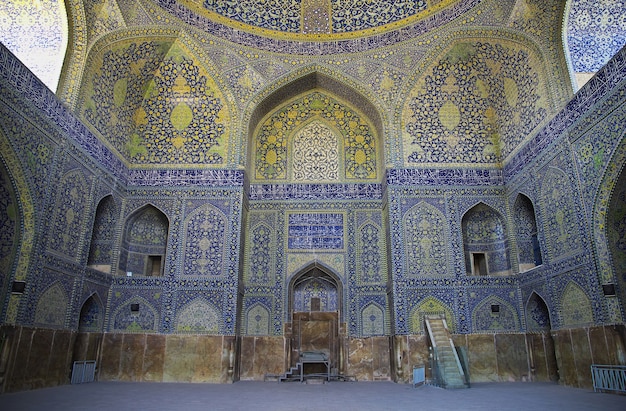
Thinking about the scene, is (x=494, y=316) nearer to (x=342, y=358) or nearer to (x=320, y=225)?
(x=342, y=358)

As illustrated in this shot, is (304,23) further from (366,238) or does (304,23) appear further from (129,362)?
(129,362)

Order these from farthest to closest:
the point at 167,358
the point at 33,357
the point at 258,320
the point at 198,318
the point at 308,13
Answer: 1. the point at 308,13
2. the point at 258,320
3. the point at 198,318
4. the point at 167,358
5. the point at 33,357

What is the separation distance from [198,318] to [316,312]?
2.64 meters

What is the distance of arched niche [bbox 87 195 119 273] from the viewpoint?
9344 millimetres

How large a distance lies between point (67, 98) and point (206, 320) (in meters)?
4.77

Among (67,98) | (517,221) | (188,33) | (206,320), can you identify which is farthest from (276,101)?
(517,221)

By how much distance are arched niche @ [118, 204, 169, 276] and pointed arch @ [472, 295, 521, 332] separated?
21.7 ft

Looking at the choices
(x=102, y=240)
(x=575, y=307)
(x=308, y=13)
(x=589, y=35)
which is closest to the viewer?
(x=575, y=307)

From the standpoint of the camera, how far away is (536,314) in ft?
29.4

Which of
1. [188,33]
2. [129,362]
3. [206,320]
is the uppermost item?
[188,33]

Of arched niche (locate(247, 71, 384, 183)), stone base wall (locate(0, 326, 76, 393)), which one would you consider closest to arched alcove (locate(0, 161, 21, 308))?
stone base wall (locate(0, 326, 76, 393))

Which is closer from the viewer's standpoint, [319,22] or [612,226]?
[612,226]

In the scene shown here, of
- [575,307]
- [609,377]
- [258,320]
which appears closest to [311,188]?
[258,320]

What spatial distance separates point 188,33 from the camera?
393 inches
